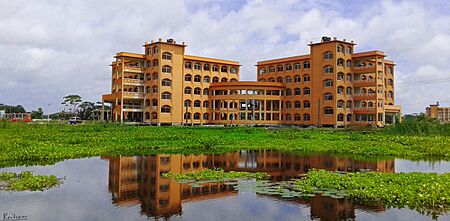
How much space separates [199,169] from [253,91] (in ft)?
185

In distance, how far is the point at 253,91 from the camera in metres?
74.9

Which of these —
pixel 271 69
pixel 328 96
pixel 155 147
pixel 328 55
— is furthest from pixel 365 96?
pixel 155 147

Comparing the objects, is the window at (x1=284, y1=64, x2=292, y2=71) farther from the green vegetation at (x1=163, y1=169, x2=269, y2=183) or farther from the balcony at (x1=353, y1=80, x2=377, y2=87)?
the green vegetation at (x1=163, y1=169, x2=269, y2=183)

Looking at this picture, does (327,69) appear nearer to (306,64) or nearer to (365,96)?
(306,64)

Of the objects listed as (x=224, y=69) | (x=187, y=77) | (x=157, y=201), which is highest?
(x=224, y=69)

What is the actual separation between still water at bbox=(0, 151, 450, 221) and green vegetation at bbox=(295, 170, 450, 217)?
2.06 feet

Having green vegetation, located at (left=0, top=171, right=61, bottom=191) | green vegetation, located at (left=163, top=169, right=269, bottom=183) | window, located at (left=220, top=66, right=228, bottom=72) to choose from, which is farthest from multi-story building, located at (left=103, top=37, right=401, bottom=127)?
green vegetation, located at (left=0, top=171, right=61, bottom=191)

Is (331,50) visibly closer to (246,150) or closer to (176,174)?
(246,150)

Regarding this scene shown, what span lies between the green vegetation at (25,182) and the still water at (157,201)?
52 cm

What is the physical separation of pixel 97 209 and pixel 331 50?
6545 cm

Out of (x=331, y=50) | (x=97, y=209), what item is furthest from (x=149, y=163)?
(x=331, y=50)

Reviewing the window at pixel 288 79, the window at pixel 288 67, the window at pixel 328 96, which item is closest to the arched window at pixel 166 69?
the window at pixel 288 79

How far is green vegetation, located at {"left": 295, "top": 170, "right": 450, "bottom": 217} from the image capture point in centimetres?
1166

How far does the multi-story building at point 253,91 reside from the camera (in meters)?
70.7
